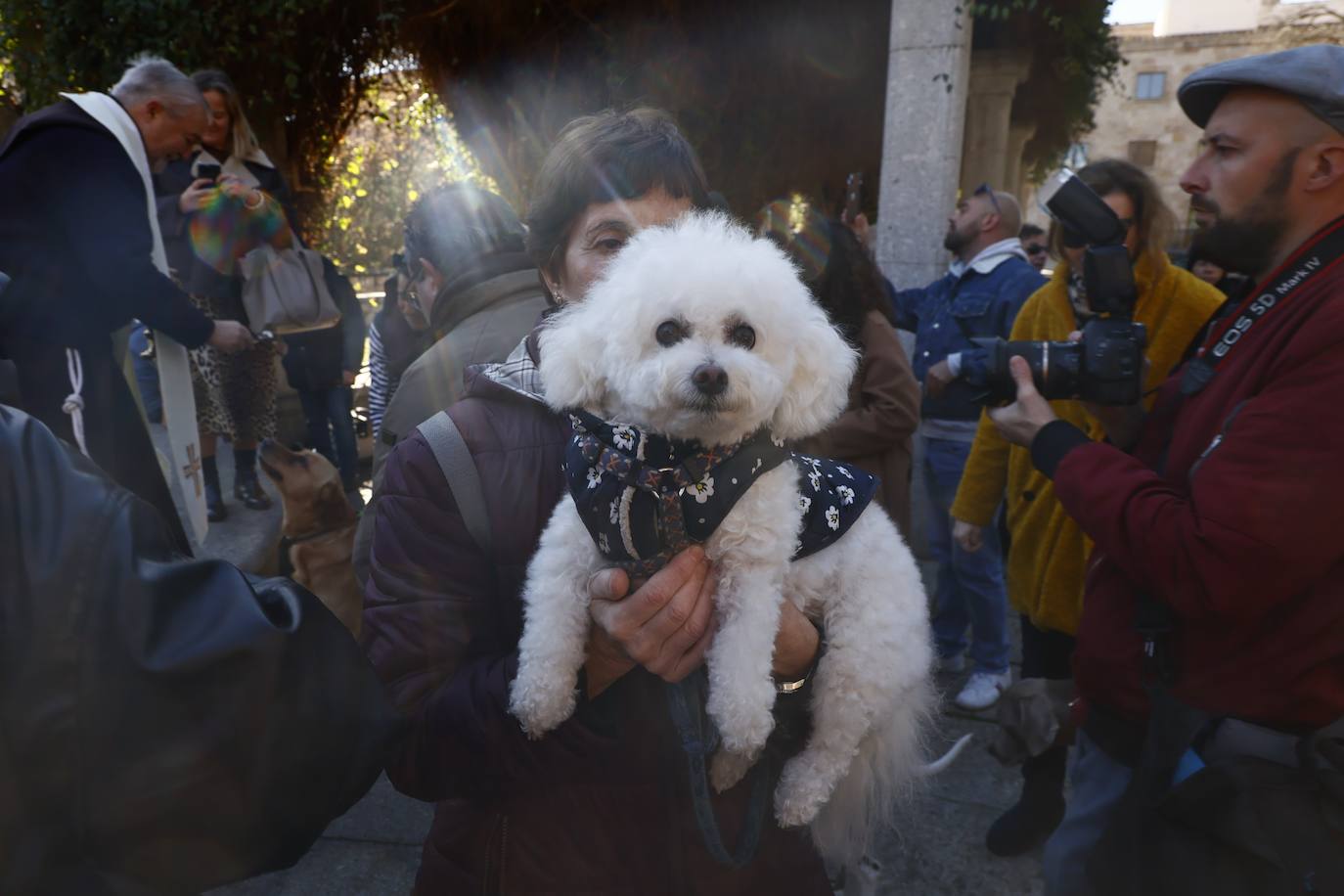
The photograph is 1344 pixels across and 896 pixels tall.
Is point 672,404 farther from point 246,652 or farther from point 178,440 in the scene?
point 178,440

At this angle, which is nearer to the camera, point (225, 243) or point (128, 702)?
point (128, 702)

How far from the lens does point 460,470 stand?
1276 mm

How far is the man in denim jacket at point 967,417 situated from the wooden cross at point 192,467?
334 cm

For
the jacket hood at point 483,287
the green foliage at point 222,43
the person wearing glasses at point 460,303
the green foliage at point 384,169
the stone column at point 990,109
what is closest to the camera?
the person wearing glasses at point 460,303

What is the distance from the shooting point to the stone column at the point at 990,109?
761cm

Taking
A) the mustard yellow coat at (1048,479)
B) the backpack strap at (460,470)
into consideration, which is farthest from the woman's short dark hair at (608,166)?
the mustard yellow coat at (1048,479)

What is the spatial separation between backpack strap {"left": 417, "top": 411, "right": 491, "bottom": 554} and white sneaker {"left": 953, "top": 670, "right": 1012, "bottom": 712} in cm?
316

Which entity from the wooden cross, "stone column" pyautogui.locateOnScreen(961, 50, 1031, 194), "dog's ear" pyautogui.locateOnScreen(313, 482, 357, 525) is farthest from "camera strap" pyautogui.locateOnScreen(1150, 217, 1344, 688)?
"stone column" pyautogui.locateOnScreen(961, 50, 1031, 194)

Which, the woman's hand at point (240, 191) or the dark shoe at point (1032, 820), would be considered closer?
the dark shoe at point (1032, 820)

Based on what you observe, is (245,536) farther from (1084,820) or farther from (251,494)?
(1084,820)

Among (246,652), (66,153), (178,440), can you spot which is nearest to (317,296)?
(178,440)

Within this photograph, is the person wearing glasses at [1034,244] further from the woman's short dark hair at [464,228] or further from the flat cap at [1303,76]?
the flat cap at [1303,76]

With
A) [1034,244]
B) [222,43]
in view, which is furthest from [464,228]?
[1034,244]

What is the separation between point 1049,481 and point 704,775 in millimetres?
1988
